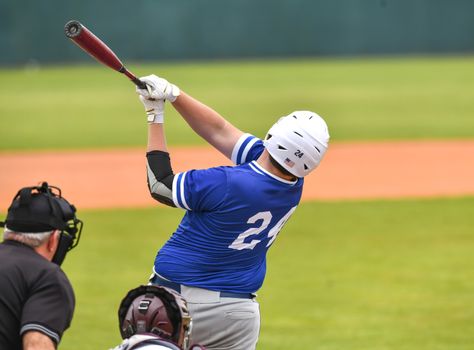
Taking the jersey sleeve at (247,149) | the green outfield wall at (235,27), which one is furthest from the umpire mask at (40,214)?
the green outfield wall at (235,27)

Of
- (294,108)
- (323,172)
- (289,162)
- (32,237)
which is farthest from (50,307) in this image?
(294,108)

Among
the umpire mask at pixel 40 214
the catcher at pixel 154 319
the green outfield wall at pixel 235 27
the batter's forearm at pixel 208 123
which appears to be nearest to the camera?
the catcher at pixel 154 319

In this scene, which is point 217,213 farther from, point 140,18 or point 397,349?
point 140,18

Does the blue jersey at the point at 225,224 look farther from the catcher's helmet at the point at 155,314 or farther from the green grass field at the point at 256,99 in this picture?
the green grass field at the point at 256,99

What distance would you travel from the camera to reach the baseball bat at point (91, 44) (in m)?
4.65

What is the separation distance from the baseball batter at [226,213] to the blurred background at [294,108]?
2904 mm

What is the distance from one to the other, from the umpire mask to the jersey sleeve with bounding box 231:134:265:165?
1.18 metres

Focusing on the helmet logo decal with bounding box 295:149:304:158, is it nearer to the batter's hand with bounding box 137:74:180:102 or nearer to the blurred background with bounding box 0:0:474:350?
the batter's hand with bounding box 137:74:180:102

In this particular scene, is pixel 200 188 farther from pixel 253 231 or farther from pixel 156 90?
pixel 156 90

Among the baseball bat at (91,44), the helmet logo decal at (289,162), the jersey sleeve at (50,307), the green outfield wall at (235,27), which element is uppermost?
the green outfield wall at (235,27)

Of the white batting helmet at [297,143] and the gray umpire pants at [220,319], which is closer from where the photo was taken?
the white batting helmet at [297,143]

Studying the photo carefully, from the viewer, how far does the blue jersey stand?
4566 millimetres

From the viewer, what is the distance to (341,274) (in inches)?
390

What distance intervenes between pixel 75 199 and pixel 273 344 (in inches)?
287
